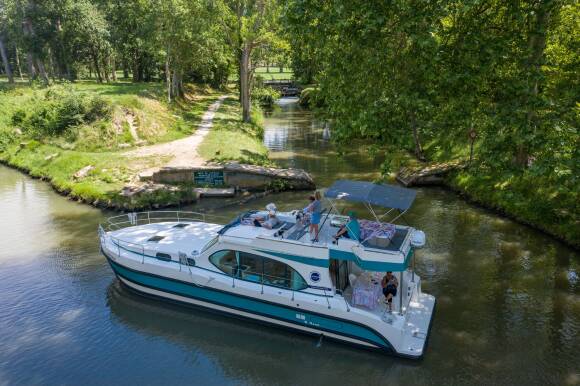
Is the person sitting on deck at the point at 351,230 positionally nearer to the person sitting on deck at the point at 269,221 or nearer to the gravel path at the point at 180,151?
the person sitting on deck at the point at 269,221

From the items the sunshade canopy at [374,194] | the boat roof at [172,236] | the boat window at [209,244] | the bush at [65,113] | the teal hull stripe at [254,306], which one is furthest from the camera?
the bush at [65,113]

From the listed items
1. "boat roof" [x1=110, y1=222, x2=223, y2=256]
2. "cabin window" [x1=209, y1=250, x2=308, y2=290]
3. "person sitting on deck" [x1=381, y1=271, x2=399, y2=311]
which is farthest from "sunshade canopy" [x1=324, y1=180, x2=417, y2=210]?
"boat roof" [x1=110, y1=222, x2=223, y2=256]

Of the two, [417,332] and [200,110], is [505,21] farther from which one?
[200,110]

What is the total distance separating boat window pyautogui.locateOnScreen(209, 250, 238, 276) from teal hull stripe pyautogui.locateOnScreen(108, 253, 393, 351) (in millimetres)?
737

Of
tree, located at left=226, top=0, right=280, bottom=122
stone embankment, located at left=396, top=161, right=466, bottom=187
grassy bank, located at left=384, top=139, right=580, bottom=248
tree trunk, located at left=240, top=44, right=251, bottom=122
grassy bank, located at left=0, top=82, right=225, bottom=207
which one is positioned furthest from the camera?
tree trunk, located at left=240, top=44, right=251, bottom=122

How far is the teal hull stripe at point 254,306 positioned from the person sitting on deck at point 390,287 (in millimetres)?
1029

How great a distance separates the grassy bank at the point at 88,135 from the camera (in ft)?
88.8

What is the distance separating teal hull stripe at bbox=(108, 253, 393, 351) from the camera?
41.8 ft

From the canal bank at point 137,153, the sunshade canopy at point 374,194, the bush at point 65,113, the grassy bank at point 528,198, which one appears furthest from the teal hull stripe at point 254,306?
the bush at point 65,113

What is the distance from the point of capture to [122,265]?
51.1ft

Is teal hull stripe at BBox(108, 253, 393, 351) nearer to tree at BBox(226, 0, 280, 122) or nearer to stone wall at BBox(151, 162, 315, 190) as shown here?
stone wall at BBox(151, 162, 315, 190)

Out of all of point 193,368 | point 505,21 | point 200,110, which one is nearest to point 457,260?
point 505,21

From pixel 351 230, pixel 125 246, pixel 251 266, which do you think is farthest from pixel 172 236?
pixel 351 230

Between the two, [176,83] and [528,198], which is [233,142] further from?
[528,198]
